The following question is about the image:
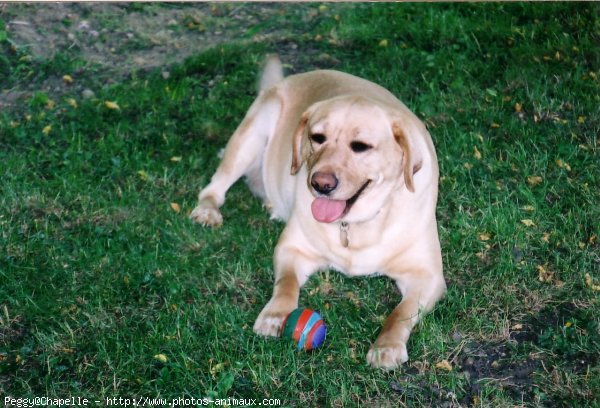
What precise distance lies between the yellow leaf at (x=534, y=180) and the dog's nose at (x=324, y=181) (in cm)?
169

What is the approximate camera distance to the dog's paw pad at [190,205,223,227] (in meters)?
4.79

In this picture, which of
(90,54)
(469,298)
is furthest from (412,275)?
(90,54)

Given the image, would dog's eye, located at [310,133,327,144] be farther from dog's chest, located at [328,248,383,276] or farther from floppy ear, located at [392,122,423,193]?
dog's chest, located at [328,248,383,276]

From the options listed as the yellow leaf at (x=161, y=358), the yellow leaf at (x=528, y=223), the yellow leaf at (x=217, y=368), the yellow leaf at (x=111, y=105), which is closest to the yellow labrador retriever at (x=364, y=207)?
the yellow leaf at (x=217, y=368)

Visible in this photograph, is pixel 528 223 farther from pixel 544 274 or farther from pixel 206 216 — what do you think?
pixel 206 216

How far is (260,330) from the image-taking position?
12.2ft

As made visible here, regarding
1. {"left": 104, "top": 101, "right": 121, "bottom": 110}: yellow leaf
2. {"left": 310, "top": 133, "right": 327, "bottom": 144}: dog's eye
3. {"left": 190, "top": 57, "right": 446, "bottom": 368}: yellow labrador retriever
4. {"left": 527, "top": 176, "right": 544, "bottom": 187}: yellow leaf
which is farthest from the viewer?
{"left": 104, "top": 101, "right": 121, "bottom": 110}: yellow leaf

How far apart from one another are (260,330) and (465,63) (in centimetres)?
312

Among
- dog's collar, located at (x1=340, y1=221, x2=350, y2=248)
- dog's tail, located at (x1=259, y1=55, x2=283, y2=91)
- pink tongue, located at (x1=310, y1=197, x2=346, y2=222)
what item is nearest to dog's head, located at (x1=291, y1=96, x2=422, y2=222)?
pink tongue, located at (x1=310, y1=197, x2=346, y2=222)

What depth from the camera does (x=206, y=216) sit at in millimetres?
4820

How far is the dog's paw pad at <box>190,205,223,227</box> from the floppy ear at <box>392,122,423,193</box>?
1.46 m

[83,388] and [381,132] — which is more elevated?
[381,132]

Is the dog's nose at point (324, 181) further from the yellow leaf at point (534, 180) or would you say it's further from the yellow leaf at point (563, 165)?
the yellow leaf at point (563, 165)

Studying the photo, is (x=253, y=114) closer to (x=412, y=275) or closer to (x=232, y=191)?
(x=232, y=191)
